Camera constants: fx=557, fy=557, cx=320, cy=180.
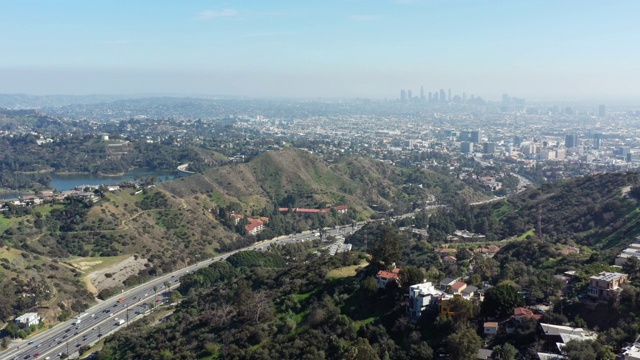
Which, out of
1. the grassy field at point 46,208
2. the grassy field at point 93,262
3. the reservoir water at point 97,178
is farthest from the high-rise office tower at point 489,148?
the grassy field at point 93,262

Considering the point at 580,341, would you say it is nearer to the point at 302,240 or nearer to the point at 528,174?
the point at 302,240

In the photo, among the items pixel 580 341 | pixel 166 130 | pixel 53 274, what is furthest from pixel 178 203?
pixel 166 130

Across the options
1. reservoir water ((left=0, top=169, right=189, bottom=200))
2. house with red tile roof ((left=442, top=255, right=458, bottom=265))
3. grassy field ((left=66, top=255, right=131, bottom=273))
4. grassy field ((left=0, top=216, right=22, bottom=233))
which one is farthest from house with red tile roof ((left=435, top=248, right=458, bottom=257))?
reservoir water ((left=0, top=169, right=189, bottom=200))

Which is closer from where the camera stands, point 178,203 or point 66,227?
point 66,227

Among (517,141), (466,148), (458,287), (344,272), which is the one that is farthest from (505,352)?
(517,141)

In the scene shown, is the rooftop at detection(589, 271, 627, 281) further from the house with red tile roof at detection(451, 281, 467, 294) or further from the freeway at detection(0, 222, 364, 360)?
the freeway at detection(0, 222, 364, 360)
